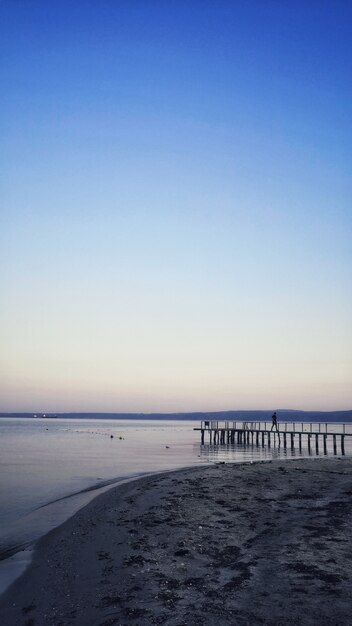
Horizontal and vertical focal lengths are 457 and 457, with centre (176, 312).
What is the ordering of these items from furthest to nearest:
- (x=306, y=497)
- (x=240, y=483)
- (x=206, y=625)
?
1. (x=240, y=483)
2. (x=306, y=497)
3. (x=206, y=625)

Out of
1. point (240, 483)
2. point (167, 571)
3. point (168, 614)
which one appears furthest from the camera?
point (240, 483)

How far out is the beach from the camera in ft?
22.4

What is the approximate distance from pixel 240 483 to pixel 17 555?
10824mm

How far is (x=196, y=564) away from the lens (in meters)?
9.11

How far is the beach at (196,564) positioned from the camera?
22.4 ft

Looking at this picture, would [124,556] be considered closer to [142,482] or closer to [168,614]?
[168,614]

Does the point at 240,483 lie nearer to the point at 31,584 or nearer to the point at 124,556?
the point at 124,556

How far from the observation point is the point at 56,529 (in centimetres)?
1419

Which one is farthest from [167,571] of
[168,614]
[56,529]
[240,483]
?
[240,483]

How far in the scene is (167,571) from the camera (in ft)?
28.7

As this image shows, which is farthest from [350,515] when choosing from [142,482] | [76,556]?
[142,482]

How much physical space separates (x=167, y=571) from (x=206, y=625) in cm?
266

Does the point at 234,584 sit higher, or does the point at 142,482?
the point at 234,584

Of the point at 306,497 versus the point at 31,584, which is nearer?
the point at 31,584
